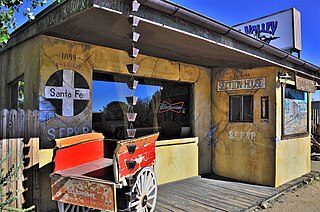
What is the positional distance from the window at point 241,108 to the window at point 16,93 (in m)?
4.71

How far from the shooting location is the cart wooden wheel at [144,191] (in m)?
3.42

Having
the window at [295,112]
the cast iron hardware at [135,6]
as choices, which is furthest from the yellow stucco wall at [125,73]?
the cast iron hardware at [135,6]

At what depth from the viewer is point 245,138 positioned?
631 cm

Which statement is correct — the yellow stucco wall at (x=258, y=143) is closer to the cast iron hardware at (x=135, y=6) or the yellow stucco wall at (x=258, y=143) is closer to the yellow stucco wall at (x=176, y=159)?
the yellow stucco wall at (x=176, y=159)

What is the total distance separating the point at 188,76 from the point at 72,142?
3.59m

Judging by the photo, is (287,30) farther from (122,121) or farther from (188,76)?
(122,121)

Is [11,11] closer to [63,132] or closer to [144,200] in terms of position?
[63,132]

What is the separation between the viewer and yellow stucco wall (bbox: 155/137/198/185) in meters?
5.61

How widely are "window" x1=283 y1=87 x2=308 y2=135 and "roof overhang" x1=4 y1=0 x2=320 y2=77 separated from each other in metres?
1.14

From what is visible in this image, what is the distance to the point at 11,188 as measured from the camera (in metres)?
3.50

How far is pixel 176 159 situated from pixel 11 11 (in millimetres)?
4238

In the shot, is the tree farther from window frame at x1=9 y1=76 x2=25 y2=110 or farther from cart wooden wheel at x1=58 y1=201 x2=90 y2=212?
cart wooden wheel at x1=58 y1=201 x2=90 y2=212

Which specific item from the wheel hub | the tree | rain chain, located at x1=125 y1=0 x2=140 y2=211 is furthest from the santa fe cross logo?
the wheel hub

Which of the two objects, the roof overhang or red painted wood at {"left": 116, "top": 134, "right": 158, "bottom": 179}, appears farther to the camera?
red painted wood at {"left": 116, "top": 134, "right": 158, "bottom": 179}
